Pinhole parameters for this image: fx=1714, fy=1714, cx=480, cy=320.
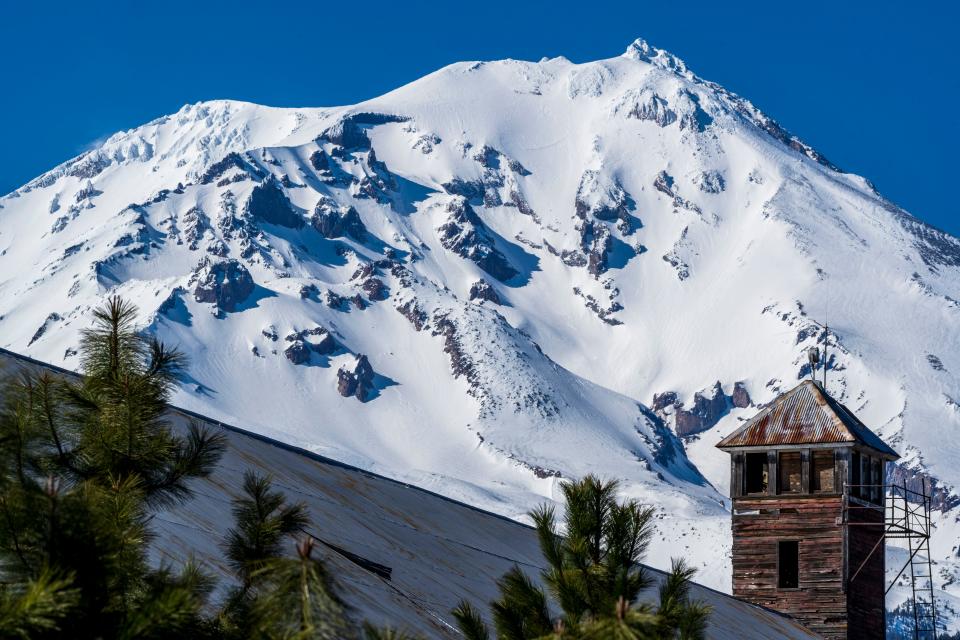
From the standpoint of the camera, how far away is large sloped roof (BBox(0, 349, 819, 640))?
1688 cm

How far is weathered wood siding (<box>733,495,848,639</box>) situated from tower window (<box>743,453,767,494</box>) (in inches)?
23.7

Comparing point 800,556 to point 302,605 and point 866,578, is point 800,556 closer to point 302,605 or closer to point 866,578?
point 866,578

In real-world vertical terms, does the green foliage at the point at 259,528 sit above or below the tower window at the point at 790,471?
below

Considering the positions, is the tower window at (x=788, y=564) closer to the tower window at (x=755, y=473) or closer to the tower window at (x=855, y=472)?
the tower window at (x=755, y=473)

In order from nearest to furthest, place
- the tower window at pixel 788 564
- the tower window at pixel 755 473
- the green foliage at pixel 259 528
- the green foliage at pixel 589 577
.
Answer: the green foliage at pixel 259 528 < the green foliage at pixel 589 577 < the tower window at pixel 788 564 < the tower window at pixel 755 473

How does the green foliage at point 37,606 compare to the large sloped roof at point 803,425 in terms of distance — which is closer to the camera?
the green foliage at point 37,606

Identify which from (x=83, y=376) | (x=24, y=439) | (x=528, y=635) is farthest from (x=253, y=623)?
(x=528, y=635)

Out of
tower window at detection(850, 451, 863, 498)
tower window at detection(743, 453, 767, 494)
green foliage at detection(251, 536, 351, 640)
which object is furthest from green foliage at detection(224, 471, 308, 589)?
tower window at detection(743, 453, 767, 494)

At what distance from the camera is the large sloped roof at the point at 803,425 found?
36.5 metres

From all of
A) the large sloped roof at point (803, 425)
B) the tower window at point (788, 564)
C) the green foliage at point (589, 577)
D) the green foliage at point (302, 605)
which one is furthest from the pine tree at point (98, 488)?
the large sloped roof at point (803, 425)

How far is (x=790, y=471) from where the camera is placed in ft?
121

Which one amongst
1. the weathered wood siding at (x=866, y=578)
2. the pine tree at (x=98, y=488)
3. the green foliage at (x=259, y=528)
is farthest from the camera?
the weathered wood siding at (x=866, y=578)

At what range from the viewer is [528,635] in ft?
47.0

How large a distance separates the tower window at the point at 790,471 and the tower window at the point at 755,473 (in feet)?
1.41
